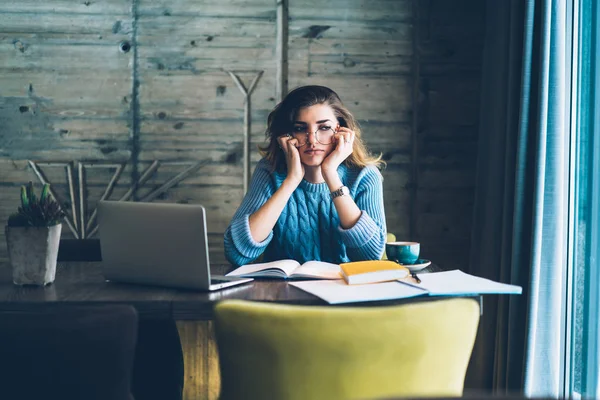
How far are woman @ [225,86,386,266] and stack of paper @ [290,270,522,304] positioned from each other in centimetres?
51

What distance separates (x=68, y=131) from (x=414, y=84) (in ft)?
5.72

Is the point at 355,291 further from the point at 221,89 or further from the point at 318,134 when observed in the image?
the point at 221,89

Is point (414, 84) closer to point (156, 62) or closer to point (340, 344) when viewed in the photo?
point (156, 62)

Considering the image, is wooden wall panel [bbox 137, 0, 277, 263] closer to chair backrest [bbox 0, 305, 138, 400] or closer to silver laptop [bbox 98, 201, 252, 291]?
silver laptop [bbox 98, 201, 252, 291]

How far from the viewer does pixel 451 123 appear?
3033mm

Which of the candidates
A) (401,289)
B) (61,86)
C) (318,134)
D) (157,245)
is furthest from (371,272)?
(61,86)

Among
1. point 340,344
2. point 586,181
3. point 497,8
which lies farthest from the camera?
point 497,8

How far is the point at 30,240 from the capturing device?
55.5 inches

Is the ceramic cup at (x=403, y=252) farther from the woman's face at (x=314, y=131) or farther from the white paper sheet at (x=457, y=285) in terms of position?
the woman's face at (x=314, y=131)

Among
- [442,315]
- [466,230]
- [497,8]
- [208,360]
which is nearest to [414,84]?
[497,8]

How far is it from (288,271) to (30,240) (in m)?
0.63

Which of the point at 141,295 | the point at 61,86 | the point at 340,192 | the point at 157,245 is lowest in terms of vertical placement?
the point at 141,295

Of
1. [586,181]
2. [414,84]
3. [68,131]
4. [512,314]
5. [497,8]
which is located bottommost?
[512,314]

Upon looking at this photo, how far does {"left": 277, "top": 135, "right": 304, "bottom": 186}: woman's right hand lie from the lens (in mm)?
2074
